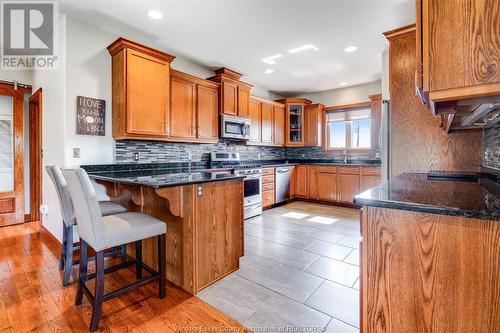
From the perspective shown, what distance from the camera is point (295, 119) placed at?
5.80 meters

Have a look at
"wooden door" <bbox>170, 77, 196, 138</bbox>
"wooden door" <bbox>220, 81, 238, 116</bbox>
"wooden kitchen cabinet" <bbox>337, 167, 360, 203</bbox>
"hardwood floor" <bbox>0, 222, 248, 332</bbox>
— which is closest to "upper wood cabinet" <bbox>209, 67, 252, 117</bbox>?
"wooden door" <bbox>220, 81, 238, 116</bbox>

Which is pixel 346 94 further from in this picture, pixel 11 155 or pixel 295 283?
pixel 11 155

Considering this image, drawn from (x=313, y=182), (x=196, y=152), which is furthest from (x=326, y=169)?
Answer: (x=196, y=152)

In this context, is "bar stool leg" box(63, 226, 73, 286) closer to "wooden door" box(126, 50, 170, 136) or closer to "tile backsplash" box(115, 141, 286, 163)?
"tile backsplash" box(115, 141, 286, 163)

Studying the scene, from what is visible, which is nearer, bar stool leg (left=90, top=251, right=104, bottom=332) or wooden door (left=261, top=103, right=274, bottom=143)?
bar stool leg (left=90, top=251, right=104, bottom=332)

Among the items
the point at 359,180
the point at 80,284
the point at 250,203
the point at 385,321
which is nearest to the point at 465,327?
the point at 385,321

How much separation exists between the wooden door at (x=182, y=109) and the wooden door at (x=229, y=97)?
571 millimetres

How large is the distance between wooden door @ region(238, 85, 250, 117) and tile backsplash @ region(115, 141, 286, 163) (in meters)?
0.63

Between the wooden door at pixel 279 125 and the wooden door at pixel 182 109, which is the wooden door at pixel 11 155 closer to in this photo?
the wooden door at pixel 182 109

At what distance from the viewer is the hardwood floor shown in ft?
5.12

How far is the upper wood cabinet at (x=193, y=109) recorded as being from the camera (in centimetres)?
338

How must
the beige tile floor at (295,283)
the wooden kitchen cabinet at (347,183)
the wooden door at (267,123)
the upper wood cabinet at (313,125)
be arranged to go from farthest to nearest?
the upper wood cabinet at (313,125) → the wooden door at (267,123) → the wooden kitchen cabinet at (347,183) → the beige tile floor at (295,283)

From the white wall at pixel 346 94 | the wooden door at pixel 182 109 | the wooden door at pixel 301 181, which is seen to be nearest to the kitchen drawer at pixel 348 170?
the wooden door at pixel 301 181

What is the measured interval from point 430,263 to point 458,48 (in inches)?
30.3
